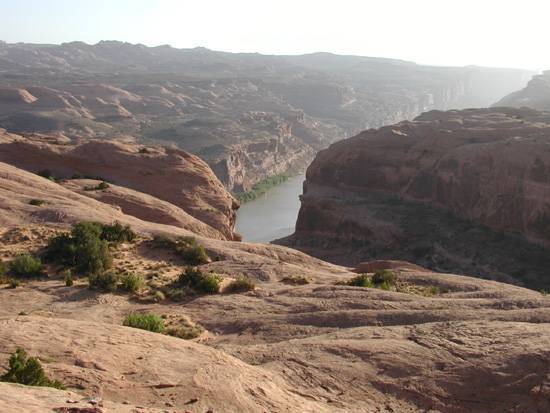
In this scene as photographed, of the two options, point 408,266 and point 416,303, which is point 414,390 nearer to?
point 416,303

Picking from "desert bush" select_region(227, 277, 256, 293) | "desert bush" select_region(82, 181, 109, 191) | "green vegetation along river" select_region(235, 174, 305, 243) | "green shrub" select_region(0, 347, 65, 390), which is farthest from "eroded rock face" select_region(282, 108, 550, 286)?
"green shrub" select_region(0, 347, 65, 390)

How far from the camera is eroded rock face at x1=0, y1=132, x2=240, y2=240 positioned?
3088cm

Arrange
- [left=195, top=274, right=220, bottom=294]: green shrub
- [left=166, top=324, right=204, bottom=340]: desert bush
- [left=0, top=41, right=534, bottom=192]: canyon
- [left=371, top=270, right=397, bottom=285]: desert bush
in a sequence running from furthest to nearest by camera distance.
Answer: [left=0, top=41, right=534, bottom=192]: canyon
[left=371, top=270, right=397, bottom=285]: desert bush
[left=195, top=274, right=220, bottom=294]: green shrub
[left=166, top=324, right=204, bottom=340]: desert bush

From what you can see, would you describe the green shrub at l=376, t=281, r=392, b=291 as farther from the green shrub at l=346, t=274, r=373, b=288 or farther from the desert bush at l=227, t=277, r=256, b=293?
the desert bush at l=227, t=277, r=256, b=293

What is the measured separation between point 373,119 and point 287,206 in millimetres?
88337

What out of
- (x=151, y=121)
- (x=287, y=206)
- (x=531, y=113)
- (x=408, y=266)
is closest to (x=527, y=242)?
(x=408, y=266)

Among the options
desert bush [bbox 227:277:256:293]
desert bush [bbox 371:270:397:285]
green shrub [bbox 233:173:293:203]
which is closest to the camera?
desert bush [bbox 227:277:256:293]

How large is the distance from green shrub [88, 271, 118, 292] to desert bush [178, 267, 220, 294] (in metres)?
2.08

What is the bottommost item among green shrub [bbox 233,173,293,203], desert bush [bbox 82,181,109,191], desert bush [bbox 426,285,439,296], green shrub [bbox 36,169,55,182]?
green shrub [bbox 233,173,293,203]

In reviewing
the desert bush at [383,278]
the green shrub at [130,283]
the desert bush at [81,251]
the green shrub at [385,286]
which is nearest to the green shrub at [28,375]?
the green shrub at [130,283]

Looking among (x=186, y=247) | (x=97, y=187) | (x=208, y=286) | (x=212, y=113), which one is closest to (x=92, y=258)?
Result: (x=208, y=286)

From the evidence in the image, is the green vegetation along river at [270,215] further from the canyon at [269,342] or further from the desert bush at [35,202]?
the canyon at [269,342]

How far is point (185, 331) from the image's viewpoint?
10977mm

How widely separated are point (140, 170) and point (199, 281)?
1936cm
